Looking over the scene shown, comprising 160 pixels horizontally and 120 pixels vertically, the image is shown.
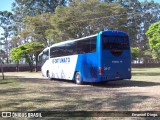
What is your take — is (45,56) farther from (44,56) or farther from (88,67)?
(88,67)

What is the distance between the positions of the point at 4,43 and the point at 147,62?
3654 cm

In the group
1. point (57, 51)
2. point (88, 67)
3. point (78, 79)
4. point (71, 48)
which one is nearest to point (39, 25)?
point (57, 51)

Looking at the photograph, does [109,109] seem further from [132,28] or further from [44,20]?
[132,28]

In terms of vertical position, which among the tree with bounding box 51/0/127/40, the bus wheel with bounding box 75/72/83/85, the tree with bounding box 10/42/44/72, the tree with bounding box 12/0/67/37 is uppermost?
the tree with bounding box 12/0/67/37

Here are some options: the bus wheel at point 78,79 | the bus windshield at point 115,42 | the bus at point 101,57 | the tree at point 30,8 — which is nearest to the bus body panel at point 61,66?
the bus at point 101,57

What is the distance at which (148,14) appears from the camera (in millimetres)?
65125

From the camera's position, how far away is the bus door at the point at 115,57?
17234 millimetres

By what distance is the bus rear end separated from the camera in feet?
56.2

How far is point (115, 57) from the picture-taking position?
17578 millimetres

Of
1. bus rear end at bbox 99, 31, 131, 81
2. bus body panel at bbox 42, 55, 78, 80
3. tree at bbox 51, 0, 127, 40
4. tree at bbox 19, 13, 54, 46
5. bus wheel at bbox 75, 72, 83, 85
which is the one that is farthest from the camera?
tree at bbox 19, 13, 54, 46

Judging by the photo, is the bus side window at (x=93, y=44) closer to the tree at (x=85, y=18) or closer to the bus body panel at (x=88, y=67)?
the bus body panel at (x=88, y=67)

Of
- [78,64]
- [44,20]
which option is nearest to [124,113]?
[78,64]

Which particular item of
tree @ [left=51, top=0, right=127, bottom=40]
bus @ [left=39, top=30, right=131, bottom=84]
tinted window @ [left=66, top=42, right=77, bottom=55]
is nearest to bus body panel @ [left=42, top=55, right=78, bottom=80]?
bus @ [left=39, top=30, right=131, bottom=84]

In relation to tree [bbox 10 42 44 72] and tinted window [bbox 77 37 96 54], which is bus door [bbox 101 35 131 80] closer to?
tinted window [bbox 77 37 96 54]
